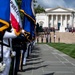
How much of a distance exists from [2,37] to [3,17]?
0.31m

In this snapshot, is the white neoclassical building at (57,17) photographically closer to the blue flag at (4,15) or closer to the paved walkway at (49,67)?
the paved walkway at (49,67)

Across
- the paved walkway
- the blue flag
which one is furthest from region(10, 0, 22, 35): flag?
the paved walkway

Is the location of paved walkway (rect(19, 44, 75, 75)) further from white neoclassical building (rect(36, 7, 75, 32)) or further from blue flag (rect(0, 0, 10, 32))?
white neoclassical building (rect(36, 7, 75, 32))

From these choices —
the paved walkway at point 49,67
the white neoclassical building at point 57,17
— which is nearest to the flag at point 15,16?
the paved walkway at point 49,67

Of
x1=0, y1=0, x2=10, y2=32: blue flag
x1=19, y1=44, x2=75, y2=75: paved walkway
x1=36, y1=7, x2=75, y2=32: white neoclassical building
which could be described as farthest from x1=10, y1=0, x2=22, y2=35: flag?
x1=36, y1=7, x2=75, y2=32: white neoclassical building

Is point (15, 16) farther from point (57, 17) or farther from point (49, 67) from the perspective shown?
point (57, 17)

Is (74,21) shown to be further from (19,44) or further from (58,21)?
(19,44)

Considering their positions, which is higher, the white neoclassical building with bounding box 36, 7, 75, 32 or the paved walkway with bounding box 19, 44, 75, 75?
the white neoclassical building with bounding box 36, 7, 75, 32

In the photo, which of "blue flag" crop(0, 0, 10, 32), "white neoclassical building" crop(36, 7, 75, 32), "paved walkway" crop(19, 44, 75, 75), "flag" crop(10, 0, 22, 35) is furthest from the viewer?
"white neoclassical building" crop(36, 7, 75, 32)

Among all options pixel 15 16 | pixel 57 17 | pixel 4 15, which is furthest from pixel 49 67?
pixel 57 17

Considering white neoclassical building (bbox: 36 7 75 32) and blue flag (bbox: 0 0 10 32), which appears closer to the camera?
blue flag (bbox: 0 0 10 32)

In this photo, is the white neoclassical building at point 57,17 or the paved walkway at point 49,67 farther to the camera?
the white neoclassical building at point 57,17

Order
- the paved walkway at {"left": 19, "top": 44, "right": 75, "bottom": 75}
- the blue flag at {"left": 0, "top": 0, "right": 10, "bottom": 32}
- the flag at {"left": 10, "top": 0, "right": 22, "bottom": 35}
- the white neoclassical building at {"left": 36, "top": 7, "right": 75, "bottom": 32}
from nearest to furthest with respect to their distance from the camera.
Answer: the blue flag at {"left": 0, "top": 0, "right": 10, "bottom": 32} < the flag at {"left": 10, "top": 0, "right": 22, "bottom": 35} < the paved walkway at {"left": 19, "top": 44, "right": 75, "bottom": 75} < the white neoclassical building at {"left": 36, "top": 7, "right": 75, "bottom": 32}

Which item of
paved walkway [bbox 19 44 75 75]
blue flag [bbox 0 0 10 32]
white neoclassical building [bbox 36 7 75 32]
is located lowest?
paved walkway [bbox 19 44 75 75]
